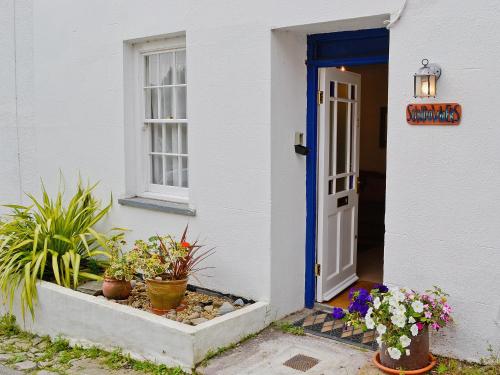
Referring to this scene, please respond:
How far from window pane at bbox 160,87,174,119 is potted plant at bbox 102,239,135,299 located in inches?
72.6

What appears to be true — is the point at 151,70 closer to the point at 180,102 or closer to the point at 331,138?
the point at 180,102

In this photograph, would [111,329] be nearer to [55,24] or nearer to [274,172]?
[274,172]

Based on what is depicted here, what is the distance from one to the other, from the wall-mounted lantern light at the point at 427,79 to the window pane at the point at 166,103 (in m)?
3.23

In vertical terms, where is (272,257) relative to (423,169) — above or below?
below

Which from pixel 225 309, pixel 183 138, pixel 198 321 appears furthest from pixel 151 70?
pixel 198 321

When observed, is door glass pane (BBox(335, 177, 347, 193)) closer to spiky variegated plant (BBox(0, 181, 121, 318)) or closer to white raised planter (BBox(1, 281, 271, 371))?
white raised planter (BBox(1, 281, 271, 371))

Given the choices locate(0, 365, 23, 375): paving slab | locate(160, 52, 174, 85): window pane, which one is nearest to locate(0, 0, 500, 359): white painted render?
locate(160, 52, 174, 85): window pane

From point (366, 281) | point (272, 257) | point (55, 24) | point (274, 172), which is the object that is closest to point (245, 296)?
point (272, 257)

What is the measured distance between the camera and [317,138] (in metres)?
6.28

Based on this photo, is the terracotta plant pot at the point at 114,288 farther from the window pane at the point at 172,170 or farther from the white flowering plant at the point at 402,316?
the white flowering plant at the point at 402,316

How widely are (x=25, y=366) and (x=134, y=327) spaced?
1177mm

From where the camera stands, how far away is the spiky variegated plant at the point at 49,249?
647cm

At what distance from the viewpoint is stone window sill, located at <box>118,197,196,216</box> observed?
6574 mm

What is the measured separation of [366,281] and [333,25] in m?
3.18
